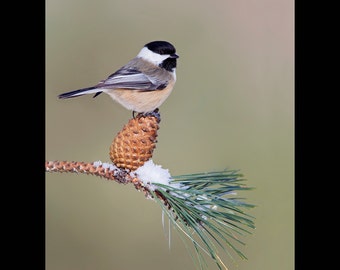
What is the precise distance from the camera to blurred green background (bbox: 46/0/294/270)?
3.94 feet

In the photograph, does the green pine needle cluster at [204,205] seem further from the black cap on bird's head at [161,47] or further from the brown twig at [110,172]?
the black cap on bird's head at [161,47]

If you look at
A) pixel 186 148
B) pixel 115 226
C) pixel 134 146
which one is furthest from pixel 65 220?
pixel 134 146

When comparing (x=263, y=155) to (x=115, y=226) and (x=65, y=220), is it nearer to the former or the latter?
(x=115, y=226)

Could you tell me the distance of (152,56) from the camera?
107 cm

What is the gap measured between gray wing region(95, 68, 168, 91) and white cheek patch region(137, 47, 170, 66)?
0.04 meters

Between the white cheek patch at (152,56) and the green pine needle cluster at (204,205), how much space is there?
0.39m

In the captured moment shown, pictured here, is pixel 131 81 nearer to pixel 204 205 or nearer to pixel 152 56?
pixel 152 56

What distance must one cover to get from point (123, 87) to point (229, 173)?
357mm

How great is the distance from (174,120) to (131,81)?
355 mm

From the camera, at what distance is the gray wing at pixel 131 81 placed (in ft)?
3.28

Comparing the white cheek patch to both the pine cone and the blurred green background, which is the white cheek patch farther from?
the pine cone

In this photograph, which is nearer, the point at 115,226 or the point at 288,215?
the point at 115,226

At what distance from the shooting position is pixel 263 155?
147cm

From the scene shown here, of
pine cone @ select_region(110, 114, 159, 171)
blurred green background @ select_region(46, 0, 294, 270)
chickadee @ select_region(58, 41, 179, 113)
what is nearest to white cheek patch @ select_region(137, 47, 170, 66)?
chickadee @ select_region(58, 41, 179, 113)
